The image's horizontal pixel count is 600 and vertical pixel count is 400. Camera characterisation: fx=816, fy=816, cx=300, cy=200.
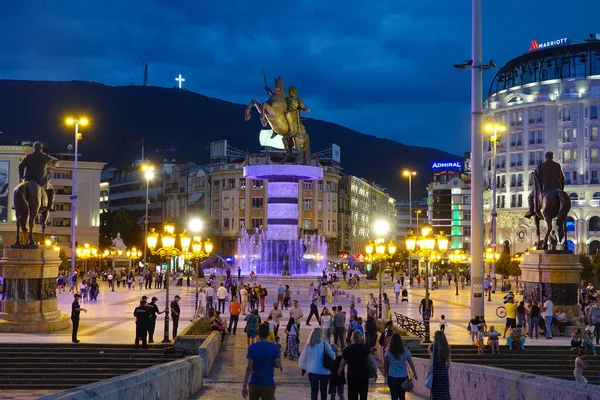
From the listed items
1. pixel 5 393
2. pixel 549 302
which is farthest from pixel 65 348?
pixel 549 302

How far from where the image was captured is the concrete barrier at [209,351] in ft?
67.1

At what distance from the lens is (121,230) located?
127 m

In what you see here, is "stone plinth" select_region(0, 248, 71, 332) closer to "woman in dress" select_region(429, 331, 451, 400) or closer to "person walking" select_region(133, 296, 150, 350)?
"person walking" select_region(133, 296, 150, 350)

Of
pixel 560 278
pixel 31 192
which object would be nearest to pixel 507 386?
pixel 560 278

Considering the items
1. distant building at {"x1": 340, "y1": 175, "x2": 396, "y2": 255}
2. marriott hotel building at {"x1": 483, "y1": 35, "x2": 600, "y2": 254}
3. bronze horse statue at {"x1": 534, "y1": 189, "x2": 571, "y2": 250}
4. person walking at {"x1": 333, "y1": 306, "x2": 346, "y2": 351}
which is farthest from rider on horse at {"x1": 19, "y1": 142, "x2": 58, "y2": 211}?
distant building at {"x1": 340, "y1": 175, "x2": 396, "y2": 255}

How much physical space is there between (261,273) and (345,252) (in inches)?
2758

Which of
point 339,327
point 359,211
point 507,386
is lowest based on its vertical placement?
point 339,327

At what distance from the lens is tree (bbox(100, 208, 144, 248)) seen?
127 m

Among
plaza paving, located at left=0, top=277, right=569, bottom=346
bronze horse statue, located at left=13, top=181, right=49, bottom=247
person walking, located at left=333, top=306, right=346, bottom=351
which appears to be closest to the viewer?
person walking, located at left=333, top=306, right=346, bottom=351

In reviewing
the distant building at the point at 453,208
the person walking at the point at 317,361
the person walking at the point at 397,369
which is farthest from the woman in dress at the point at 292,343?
the distant building at the point at 453,208

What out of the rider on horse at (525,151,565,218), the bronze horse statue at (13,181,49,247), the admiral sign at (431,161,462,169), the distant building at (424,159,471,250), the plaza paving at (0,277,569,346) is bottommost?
the plaza paving at (0,277,569,346)

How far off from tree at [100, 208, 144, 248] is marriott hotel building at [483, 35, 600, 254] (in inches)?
2154

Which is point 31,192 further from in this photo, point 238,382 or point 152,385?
point 152,385

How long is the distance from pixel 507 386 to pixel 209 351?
34.5 feet
